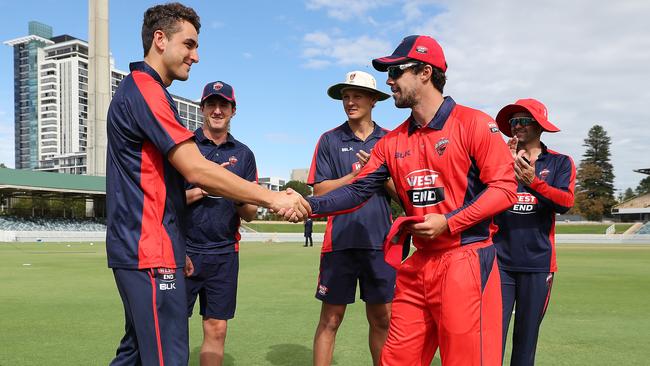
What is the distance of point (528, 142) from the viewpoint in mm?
4672

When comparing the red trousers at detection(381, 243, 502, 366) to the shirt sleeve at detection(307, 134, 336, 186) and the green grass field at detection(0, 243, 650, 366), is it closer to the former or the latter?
the shirt sleeve at detection(307, 134, 336, 186)

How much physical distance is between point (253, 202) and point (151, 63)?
1100 mm

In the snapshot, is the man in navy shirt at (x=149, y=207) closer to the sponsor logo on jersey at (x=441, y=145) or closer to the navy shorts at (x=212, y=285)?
the sponsor logo on jersey at (x=441, y=145)

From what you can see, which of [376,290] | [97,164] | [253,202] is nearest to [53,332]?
[376,290]

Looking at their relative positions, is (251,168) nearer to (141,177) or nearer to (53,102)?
(141,177)

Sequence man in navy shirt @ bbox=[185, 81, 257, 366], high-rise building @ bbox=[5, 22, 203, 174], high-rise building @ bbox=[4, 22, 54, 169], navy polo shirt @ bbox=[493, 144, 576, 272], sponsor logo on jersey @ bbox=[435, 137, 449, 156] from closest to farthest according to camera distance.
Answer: sponsor logo on jersey @ bbox=[435, 137, 449, 156], navy polo shirt @ bbox=[493, 144, 576, 272], man in navy shirt @ bbox=[185, 81, 257, 366], high-rise building @ bbox=[5, 22, 203, 174], high-rise building @ bbox=[4, 22, 54, 169]

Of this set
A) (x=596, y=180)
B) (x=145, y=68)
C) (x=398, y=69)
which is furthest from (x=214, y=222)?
(x=596, y=180)

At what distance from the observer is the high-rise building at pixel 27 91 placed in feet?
529

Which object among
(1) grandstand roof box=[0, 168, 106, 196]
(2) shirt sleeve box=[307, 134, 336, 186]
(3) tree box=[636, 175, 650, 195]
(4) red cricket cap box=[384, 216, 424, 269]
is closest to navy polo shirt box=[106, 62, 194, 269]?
(4) red cricket cap box=[384, 216, 424, 269]

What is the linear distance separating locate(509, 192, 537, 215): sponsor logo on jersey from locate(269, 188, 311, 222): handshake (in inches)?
73.7

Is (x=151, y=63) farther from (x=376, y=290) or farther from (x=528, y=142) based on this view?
(x=528, y=142)

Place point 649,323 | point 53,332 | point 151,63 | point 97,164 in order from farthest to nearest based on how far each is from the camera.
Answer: point 97,164 < point 649,323 < point 53,332 < point 151,63

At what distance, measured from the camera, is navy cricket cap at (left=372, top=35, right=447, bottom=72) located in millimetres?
3535

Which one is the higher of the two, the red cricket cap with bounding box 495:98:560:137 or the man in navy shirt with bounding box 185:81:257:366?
the red cricket cap with bounding box 495:98:560:137
